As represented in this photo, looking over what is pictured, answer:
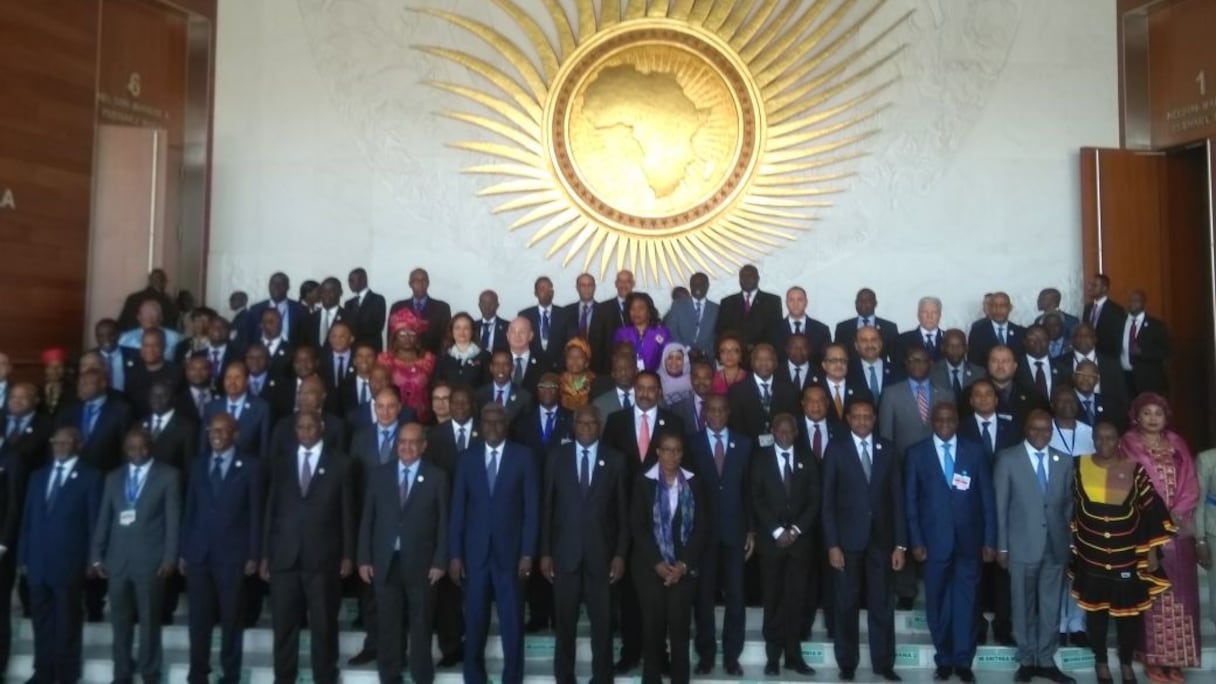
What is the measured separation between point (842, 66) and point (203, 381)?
6.16 m

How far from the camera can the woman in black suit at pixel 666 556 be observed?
537 centimetres

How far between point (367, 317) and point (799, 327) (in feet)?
10.8

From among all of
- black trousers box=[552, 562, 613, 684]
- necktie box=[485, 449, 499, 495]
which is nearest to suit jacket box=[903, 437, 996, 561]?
black trousers box=[552, 562, 613, 684]

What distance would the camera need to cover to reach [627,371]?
6.29m

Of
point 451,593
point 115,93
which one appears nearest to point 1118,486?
point 451,593

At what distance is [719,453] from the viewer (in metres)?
5.76

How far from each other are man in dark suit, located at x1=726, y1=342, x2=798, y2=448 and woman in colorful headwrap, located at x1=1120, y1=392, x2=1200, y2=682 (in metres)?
1.88

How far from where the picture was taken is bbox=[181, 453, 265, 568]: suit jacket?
5488 mm

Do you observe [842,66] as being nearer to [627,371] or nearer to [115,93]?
[627,371]

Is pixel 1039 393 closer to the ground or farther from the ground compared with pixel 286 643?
farther from the ground

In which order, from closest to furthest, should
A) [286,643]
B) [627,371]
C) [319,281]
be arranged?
1. [286,643]
2. [627,371]
3. [319,281]

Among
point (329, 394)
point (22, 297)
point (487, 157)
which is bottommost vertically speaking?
point (329, 394)

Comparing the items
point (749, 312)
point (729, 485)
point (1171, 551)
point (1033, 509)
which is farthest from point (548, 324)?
Result: point (1171, 551)

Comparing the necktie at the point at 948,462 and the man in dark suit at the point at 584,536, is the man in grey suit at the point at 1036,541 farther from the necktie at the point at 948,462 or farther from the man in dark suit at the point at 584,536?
the man in dark suit at the point at 584,536
